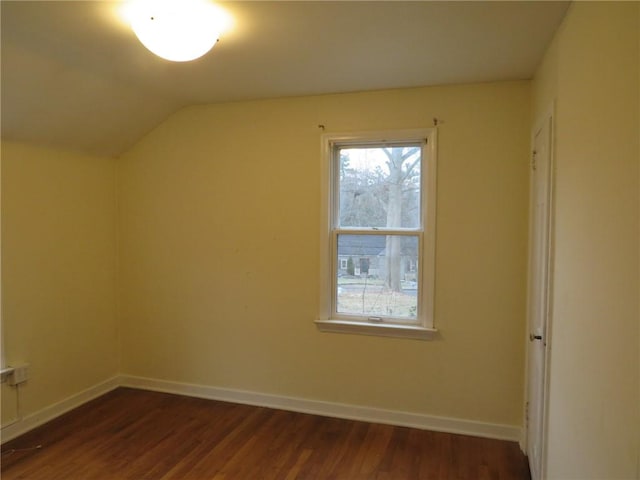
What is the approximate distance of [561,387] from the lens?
1.79 m

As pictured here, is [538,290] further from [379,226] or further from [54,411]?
[54,411]

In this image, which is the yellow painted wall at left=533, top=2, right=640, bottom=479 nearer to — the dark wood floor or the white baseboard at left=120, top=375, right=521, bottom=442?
the dark wood floor

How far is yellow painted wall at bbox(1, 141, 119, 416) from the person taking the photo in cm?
300

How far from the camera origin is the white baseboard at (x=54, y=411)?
296cm

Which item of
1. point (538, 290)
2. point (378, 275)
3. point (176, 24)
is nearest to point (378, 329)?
point (378, 275)

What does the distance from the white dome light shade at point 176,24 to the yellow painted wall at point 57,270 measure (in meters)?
1.66

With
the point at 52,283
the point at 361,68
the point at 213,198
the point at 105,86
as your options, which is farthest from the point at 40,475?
the point at 361,68

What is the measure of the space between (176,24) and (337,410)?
109 inches

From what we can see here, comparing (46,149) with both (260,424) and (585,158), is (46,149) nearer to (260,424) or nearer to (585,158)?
(260,424)

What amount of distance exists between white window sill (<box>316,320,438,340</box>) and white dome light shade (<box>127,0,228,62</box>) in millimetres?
2103

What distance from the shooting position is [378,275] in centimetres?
330

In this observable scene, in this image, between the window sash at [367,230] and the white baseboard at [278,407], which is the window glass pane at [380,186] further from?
the white baseboard at [278,407]

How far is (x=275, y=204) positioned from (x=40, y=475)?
227 cm

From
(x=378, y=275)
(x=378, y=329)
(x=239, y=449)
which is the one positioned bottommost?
(x=239, y=449)
